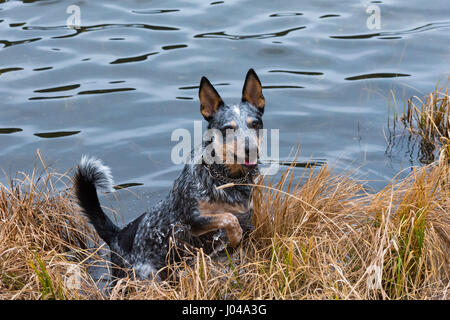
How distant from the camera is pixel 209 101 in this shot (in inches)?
177

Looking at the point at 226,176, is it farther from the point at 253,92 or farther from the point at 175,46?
the point at 175,46

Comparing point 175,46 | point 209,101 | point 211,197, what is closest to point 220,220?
point 211,197

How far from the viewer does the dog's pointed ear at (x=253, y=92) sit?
4.48m

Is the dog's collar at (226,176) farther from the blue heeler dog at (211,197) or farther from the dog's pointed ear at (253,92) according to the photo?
the dog's pointed ear at (253,92)

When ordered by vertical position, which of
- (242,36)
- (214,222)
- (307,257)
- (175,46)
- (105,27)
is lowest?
(307,257)

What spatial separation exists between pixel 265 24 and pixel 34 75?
3297 mm

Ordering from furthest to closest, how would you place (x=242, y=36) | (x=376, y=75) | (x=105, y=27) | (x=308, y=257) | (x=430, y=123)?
(x=105, y=27)
(x=242, y=36)
(x=376, y=75)
(x=430, y=123)
(x=308, y=257)

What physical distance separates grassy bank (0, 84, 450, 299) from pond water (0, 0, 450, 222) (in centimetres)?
161

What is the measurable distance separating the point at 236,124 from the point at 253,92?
1.09 ft

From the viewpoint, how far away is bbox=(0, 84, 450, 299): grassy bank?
394 cm

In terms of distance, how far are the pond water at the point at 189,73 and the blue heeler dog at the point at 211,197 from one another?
5.80 ft

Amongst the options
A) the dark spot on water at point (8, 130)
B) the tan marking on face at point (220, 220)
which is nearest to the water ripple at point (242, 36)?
the dark spot on water at point (8, 130)
